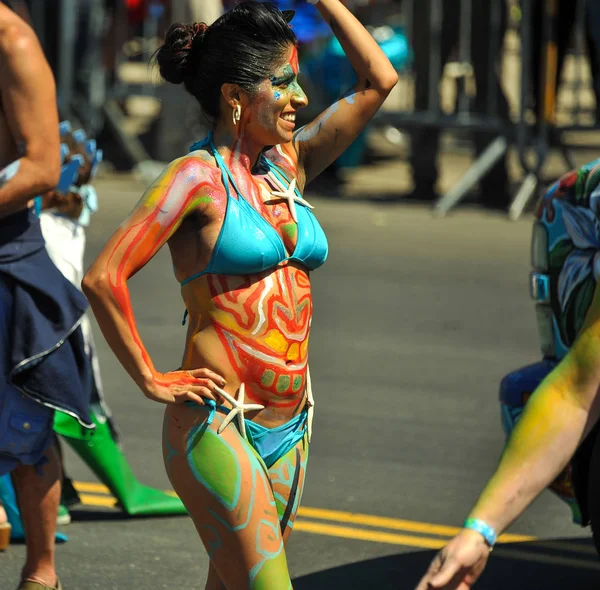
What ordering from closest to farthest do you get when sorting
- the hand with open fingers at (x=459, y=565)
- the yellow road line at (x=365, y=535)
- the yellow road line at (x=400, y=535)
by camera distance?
the hand with open fingers at (x=459, y=565) < the yellow road line at (x=400, y=535) < the yellow road line at (x=365, y=535)

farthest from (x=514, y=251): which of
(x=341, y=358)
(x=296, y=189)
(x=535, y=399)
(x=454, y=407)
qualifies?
(x=535, y=399)

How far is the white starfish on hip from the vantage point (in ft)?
10.3

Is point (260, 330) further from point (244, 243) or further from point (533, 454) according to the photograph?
point (533, 454)

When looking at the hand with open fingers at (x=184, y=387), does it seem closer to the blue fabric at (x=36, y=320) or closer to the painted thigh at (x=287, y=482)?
the painted thigh at (x=287, y=482)

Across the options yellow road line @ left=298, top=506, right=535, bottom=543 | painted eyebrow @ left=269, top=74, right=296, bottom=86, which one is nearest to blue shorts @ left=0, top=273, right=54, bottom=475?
painted eyebrow @ left=269, top=74, right=296, bottom=86

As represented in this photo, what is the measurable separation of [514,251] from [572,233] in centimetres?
661

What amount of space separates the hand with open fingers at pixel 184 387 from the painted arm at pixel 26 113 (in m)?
1.08

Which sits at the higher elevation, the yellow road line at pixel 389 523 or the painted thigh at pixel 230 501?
the painted thigh at pixel 230 501

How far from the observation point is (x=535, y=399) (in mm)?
2693

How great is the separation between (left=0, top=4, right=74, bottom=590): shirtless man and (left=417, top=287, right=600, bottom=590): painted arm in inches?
73.7

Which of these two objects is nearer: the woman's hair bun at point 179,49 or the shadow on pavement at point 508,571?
the woman's hair bun at point 179,49

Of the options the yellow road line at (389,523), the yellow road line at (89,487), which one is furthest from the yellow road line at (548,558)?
the yellow road line at (89,487)

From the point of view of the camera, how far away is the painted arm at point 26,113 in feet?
12.8

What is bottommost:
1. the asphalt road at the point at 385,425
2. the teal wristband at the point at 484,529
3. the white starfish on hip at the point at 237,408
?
the asphalt road at the point at 385,425
